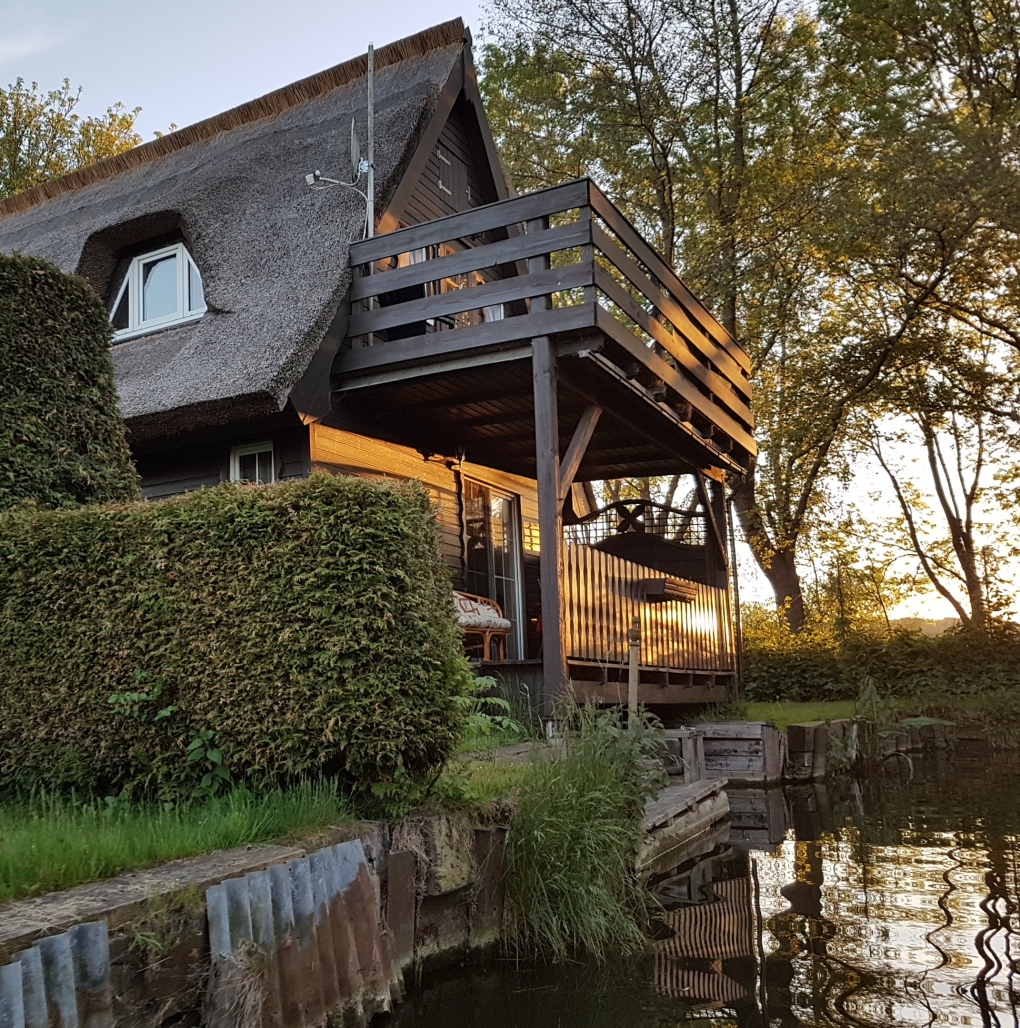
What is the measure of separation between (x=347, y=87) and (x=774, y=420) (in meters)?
12.2

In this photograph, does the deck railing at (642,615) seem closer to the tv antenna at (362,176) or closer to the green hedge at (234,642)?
the green hedge at (234,642)

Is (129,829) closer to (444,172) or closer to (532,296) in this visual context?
(532,296)

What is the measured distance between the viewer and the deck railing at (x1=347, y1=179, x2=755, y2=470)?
28.1ft

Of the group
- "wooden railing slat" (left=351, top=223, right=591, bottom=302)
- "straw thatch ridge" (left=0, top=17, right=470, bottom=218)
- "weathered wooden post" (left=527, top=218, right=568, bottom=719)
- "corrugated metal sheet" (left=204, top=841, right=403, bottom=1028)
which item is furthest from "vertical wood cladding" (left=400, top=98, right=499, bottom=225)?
"corrugated metal sheet" (left=204, top=841, right=403, bottom=1028)

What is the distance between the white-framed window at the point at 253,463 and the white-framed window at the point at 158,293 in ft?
6.09

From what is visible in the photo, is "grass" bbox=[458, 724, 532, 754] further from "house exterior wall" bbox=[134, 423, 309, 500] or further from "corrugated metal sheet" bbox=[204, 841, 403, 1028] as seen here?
"house exterior wall" bbox=[134, 423, 309, 500]

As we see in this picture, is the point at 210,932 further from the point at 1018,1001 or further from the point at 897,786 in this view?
the point at 897,786

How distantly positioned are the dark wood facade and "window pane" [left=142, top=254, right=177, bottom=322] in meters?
1.84

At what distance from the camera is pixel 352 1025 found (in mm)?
3785

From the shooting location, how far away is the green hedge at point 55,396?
20.5 feet

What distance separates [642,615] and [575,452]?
2.45 metres

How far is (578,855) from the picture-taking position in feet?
16.3

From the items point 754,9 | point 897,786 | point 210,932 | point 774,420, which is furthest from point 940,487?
point 210,932

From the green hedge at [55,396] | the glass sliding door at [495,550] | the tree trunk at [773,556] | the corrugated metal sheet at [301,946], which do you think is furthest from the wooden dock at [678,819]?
the tree trunk at [773,556]
